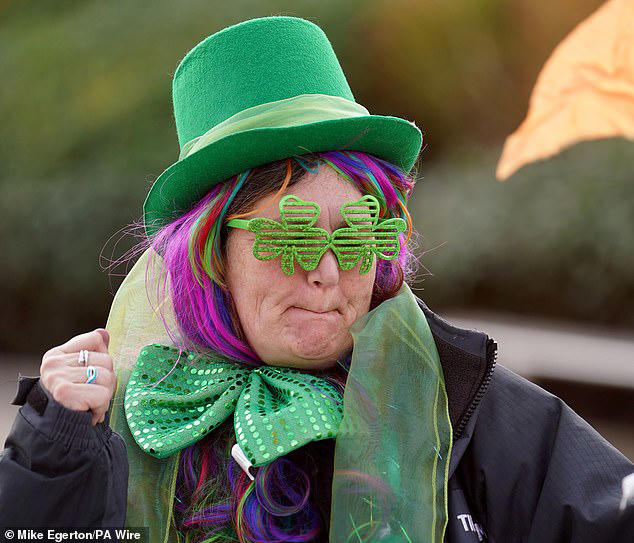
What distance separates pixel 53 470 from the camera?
5.47 feet

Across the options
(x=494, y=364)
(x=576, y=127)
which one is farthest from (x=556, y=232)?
(x=494, y=364)

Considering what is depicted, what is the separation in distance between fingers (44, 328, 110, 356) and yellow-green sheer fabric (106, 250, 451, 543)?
0.76ft

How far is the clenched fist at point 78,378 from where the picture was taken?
1677 mm

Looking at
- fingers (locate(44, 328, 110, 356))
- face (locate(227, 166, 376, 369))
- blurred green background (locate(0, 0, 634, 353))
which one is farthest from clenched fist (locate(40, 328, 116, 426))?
blurred green background (locate(0, 0, 634, 353))

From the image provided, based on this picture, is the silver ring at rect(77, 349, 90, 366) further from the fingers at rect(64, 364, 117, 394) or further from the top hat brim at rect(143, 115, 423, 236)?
the top hat brim at rect(143, 115, 423, 236)

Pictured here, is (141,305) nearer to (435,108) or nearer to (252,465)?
(252,465)

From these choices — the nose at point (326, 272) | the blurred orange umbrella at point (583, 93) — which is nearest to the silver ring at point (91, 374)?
the nose at point (326, 272)

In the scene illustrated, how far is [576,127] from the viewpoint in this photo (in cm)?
478

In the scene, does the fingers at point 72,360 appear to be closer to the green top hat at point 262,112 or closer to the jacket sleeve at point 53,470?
the jacket sleeve at point 53,470

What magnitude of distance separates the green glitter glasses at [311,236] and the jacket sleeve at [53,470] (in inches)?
19.7

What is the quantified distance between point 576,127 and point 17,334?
367 cm

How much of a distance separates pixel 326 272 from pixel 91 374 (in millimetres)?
513

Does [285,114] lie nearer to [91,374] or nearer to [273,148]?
[273,148]

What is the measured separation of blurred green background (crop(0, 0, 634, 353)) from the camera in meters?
4.82
